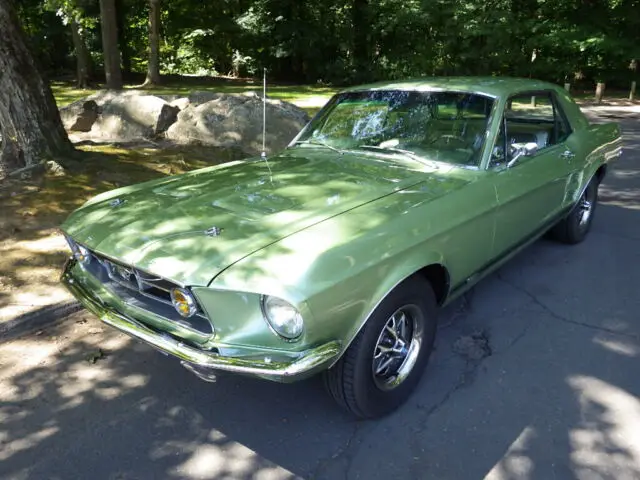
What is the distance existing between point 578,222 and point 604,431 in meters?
2.85

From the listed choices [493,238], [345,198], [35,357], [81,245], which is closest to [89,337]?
[35,357]

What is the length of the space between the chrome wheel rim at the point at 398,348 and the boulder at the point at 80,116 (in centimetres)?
838

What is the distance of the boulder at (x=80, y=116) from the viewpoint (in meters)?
9.49

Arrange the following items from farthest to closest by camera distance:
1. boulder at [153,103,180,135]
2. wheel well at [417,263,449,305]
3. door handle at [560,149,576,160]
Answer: boulder at [153,103,180,135] < door handle at [560,149,576,160] < wheel well at [417,263,449,305]

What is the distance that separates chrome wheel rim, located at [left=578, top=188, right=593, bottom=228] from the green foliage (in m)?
17.9

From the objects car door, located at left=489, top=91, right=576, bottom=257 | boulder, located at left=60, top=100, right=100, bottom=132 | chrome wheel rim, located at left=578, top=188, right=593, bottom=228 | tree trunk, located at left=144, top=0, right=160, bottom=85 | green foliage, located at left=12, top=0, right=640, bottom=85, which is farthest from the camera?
green foliage, located at left=12, top=0, right=640, bottom=85

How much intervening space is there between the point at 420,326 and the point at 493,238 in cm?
88

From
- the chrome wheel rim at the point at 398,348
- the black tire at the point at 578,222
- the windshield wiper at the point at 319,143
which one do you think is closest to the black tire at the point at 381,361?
the chrome wheel rim at the point at 398,348

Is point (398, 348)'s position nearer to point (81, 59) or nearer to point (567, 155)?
point (567, 155)

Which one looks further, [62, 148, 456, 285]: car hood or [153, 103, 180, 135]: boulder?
[153, 103, 180, 135]: boulder

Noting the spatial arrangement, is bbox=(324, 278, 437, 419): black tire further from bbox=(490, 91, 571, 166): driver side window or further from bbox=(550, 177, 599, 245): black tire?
bbox=(550, 177, 599, 245): black tire

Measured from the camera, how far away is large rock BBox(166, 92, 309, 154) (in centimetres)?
873

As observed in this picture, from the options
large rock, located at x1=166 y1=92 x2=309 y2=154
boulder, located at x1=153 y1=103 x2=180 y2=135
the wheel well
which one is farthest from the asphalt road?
boulder, located at x1=153 y1=103 x2=180 y2=135

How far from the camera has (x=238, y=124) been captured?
8.91 metres
